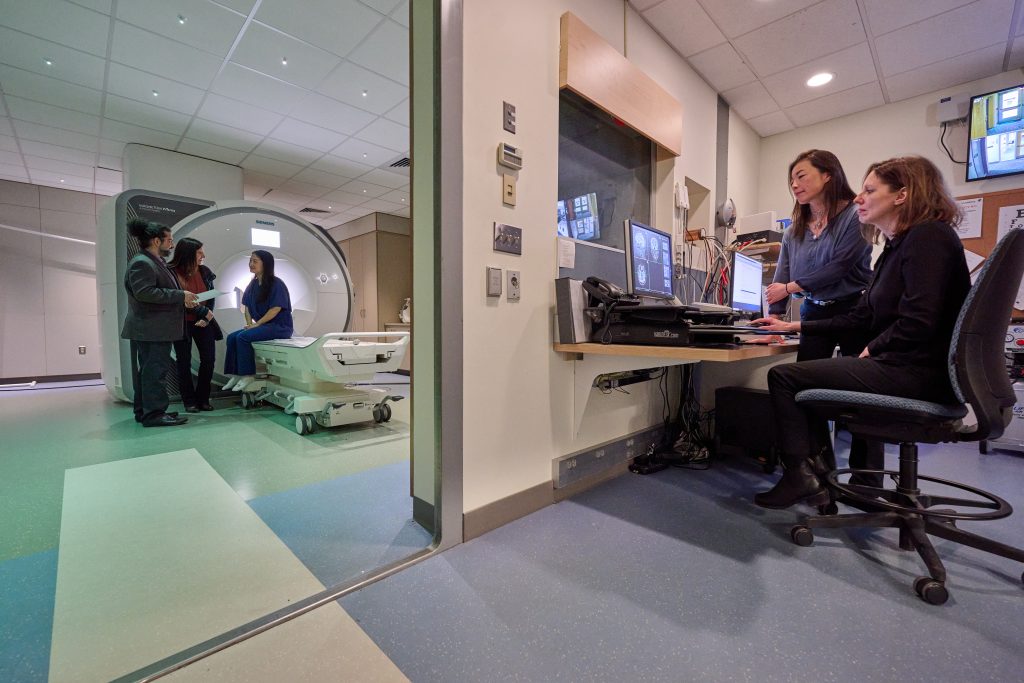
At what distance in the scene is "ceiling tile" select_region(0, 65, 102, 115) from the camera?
10.8 feet

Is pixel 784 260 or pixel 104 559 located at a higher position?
pixel 784 260

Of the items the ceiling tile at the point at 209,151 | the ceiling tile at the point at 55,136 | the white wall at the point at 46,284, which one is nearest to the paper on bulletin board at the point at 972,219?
the ceiling tile at the point at 209,151

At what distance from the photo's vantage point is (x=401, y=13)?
2750 mm

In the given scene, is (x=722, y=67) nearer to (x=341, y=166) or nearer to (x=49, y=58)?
(x=341, y=166)

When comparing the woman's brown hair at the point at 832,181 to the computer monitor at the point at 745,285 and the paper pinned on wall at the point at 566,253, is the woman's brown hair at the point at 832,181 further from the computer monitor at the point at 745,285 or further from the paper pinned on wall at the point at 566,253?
the paper pinned on wall at the point at 566,253

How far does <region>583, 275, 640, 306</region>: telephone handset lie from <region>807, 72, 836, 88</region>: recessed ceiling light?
113 inches

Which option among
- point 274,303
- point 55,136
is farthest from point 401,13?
point 55,136

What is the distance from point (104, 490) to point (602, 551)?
7.57 ft

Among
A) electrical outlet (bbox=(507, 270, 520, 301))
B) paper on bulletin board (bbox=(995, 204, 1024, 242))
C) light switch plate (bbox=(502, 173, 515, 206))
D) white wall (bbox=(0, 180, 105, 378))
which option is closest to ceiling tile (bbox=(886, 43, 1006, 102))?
paper on bulletin board (bbox=(995, 204, 1024, 242))

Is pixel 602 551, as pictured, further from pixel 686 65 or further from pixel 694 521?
pixel 686 65

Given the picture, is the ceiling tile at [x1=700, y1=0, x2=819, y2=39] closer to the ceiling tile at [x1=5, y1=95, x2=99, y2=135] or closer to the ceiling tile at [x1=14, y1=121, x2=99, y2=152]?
the ceiling tile at [x1=5, y1=95, x2=99, y2=135]

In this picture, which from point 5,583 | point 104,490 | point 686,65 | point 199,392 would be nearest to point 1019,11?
point 686,65

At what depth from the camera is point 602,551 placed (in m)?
1.50

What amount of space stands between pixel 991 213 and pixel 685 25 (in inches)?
109
